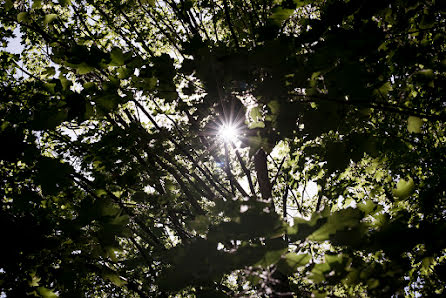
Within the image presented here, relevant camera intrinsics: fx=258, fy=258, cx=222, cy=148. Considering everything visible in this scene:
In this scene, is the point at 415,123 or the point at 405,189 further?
the point at 415,123

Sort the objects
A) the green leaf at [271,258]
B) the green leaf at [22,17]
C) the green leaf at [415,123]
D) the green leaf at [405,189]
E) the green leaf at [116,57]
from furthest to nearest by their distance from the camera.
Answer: the green leaf at [22,17] < the green leaf at [415,123] < the green leaf at [116,57] < the green leaf at [405,189] < the green leaf at [271,258]

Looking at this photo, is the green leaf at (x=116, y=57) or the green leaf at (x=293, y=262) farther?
the green leaf at (x=116, y=57)

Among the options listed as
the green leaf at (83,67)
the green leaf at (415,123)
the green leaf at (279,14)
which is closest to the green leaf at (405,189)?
the green leaf at (415,123)

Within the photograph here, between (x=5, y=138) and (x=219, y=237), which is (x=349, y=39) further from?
(x=5, y=138)

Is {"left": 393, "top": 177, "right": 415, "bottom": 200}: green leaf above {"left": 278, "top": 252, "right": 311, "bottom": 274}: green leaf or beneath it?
above

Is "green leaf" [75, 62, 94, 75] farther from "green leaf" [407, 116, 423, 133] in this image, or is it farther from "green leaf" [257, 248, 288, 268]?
"green leaf" [407, 116, 423, 133]

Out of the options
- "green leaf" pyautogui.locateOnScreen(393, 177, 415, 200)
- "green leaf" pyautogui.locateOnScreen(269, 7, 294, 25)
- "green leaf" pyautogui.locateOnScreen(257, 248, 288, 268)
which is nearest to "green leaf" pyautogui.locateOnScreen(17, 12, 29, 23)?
"green leaf" pyautogui.locateOnScreen(269, 7, 294, 25)

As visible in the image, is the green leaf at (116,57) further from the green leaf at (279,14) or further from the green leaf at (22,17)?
the green leaf at (22,17)

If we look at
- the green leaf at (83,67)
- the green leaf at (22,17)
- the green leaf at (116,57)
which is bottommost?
the green leaf at (83,67)

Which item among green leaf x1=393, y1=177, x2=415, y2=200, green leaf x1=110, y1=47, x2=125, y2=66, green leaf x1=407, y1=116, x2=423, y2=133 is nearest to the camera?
green leaf x1=393, y1=177, x2=415, y2=200

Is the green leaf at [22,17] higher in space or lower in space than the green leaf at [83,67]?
higher

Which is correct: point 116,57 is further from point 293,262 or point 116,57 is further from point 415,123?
point 415,123

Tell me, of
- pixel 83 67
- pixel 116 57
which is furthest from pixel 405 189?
pixel 83 67

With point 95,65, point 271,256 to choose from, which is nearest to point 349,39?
point 271,256
